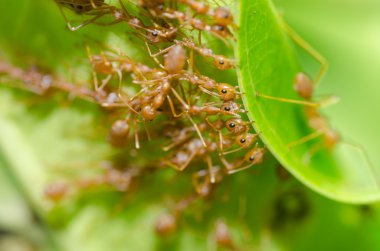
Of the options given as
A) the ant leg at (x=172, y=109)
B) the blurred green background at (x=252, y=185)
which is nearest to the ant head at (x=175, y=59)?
the ant leg at (x=172, y=109)

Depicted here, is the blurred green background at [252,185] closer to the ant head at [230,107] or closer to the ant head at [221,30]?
the ant head at [230,107]

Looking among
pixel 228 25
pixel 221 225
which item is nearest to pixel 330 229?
pixel 221 225

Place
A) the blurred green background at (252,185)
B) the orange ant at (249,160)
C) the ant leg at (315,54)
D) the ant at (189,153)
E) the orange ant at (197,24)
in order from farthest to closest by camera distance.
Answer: the ant leg at (315,54)
the blurred green background at (252,185)
the ant at (189,153)
the orange ant at (249,160)
the orange ant at (197,24)

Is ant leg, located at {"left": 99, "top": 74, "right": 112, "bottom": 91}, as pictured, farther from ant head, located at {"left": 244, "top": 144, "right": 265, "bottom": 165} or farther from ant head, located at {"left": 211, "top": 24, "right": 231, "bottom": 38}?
ant head, located at {"left": 244, "top": 144, "right": 265, "bottom": 165}

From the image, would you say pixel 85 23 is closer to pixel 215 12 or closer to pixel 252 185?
pixel 215 12

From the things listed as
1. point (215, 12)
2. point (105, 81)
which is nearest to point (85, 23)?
point (105, 81)

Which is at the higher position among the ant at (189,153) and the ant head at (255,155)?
the ant head at (255,155)

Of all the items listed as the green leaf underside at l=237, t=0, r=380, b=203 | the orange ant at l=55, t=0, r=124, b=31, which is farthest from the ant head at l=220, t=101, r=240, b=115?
the orange ant at l=55, t=0, r=124, b=31
